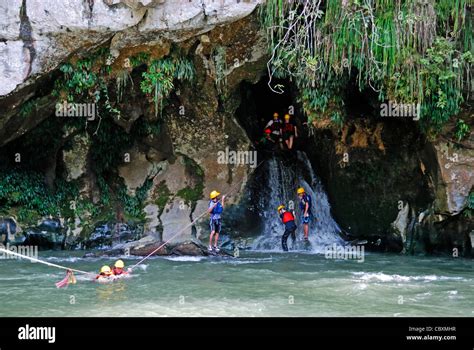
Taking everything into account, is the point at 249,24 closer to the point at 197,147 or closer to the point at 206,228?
the point at 197,147

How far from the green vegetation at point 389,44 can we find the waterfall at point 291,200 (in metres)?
4.20

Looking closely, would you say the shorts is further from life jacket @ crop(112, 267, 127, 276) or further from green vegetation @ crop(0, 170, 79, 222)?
life jacket @ crop(112, 267, 127, 276)

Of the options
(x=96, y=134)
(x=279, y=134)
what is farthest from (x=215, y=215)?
(x=96, y=134)

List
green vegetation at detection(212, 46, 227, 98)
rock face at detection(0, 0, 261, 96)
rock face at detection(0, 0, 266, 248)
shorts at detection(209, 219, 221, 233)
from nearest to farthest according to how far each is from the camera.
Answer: rock face at detection(0, 0, 261, 96) → rock face at detection(0, 0, 266, 248) → green vegetation at detection(212, 46, 227, 98) → shorts at detection(209, 219, 221, 233)

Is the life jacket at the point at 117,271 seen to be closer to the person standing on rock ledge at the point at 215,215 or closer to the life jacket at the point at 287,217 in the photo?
the person standing on rock ledge at the point at 215,215

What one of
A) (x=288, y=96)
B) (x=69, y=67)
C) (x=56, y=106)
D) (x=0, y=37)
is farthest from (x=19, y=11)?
(x=288, y=96)

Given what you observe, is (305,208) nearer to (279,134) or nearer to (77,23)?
(279,134)

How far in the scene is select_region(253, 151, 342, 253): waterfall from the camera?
49.7ft

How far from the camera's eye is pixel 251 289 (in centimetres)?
920

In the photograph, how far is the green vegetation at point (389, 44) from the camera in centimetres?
1116

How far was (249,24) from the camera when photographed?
12.3m

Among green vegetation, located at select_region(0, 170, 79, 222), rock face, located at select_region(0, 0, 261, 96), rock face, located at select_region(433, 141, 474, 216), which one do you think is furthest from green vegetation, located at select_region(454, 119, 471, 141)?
green vegetation, located at select_region(0, 170, 79, 222)

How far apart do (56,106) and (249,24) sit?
4.35m

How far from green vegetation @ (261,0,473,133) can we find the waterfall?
4.20 meters
